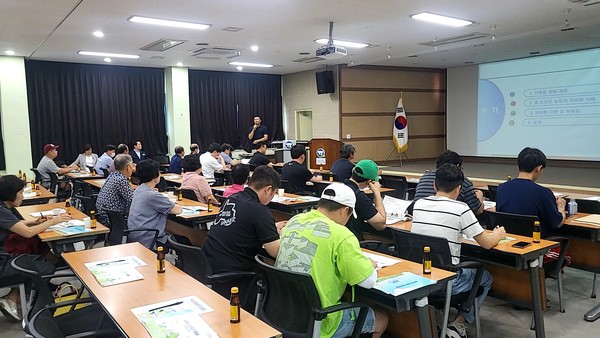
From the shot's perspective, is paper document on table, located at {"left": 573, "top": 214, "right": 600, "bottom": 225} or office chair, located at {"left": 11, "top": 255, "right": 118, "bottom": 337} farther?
paper document on table, located at {"left": 573, "top": 214, "right": 600, "bottom": 225}

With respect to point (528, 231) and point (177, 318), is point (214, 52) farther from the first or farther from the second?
point (177, 318)

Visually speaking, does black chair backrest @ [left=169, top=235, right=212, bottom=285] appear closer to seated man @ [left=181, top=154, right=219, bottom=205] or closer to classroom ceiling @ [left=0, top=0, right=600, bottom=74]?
seated man @ [left=181, top=154, right=219, bottom=205]

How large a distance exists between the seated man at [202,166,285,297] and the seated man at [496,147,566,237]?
2.16 meters

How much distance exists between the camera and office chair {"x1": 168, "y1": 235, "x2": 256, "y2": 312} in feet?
8.62

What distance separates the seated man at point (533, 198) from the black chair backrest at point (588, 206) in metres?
0.71

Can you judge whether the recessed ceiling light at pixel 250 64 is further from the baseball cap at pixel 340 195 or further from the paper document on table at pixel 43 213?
the baseball cap at pixel 340 195

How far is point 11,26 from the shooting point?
21.8 ft

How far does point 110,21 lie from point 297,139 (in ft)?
25.3

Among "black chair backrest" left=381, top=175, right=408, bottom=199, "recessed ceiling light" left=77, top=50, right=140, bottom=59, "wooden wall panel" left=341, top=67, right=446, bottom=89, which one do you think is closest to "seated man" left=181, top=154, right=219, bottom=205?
"black chair backrest" left=381, top=175, right=408, bottom=199

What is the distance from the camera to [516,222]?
11.3ft

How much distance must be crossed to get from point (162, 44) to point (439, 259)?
709 centimetres

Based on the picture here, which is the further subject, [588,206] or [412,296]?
[588,206]

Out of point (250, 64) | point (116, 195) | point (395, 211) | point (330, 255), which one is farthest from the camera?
point (250, 64)

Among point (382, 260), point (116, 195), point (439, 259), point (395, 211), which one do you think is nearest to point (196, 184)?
point (116, 195)
